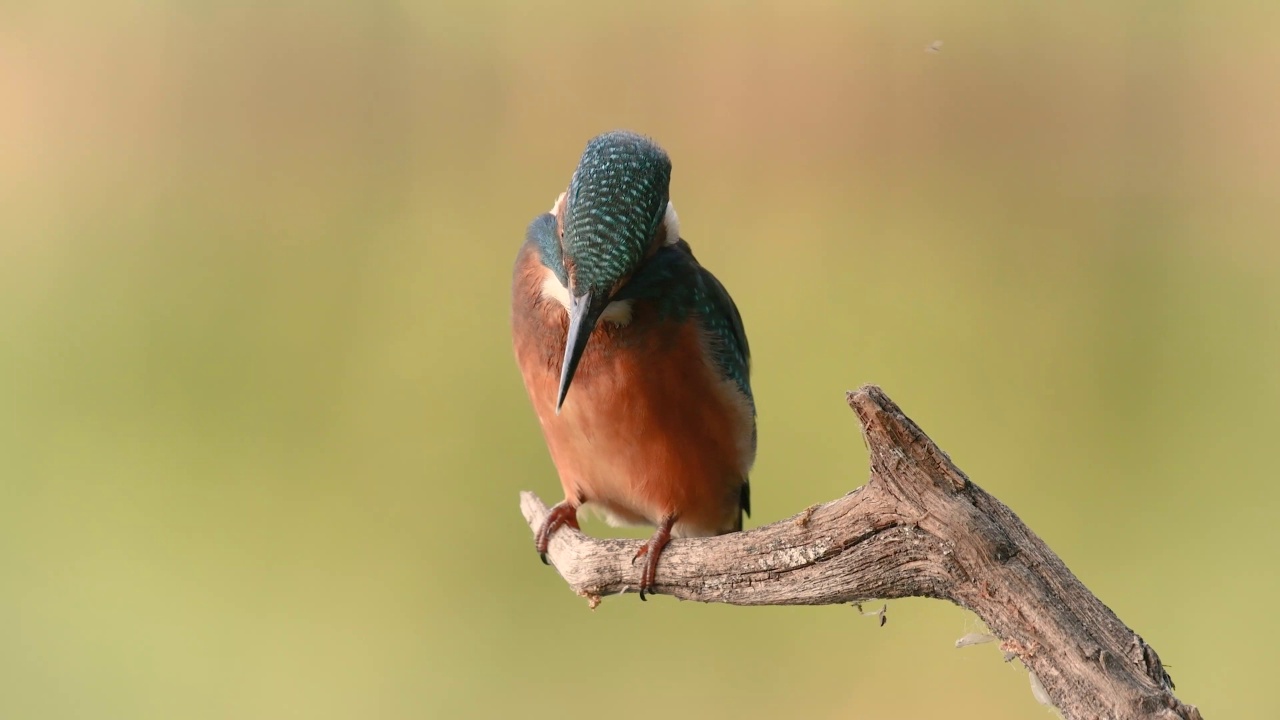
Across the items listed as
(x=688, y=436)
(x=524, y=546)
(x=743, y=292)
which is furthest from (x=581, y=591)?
(x=743, y=292)

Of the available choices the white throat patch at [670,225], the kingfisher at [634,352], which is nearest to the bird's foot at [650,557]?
the kingfisher at [634,352]

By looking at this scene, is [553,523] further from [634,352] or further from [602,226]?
[602,226]

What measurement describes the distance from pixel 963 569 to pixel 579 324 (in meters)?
0.46

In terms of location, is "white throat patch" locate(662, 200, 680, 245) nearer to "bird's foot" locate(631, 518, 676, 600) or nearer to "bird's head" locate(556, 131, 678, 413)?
"bird's head" locate(556, 131, 678, 413)

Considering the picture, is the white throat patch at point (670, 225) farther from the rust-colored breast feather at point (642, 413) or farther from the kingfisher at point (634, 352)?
the rust-colored breast feather at point (642, 413)

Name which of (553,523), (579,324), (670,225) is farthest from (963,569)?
(553,523)

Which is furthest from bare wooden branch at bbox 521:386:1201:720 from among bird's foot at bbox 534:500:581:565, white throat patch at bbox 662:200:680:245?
bird's foot at bbox 534:500:581:565

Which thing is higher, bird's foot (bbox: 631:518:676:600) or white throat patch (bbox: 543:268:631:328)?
white throat patch (bbox: 543:268:631:328)

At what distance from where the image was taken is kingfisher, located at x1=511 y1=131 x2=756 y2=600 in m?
1.16

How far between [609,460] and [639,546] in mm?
133

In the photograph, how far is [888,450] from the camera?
3.08 ft

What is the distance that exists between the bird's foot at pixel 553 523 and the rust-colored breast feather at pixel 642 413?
74 millimetres

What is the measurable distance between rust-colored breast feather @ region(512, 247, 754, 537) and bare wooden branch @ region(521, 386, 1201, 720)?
33cm

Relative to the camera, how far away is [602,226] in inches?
45.4
